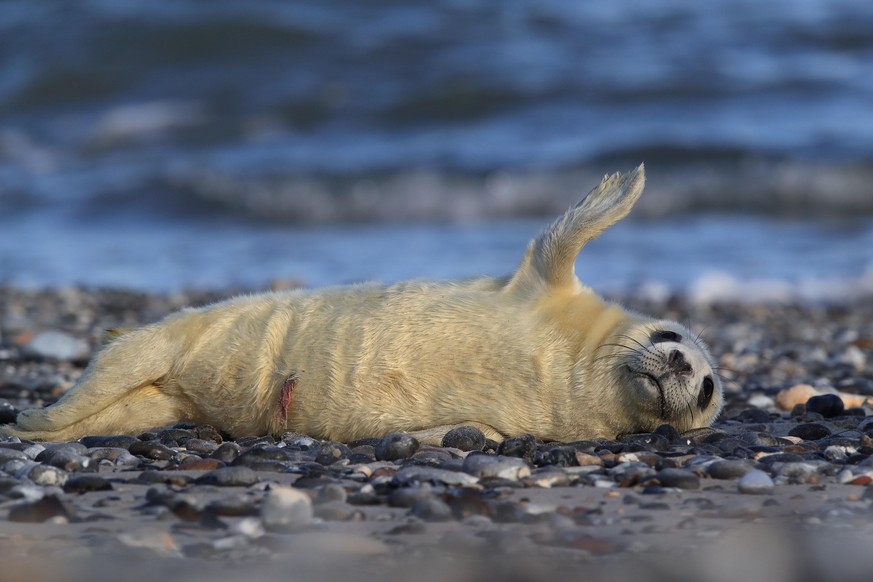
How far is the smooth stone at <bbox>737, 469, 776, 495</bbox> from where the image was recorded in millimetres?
3260

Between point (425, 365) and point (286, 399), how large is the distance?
524mm

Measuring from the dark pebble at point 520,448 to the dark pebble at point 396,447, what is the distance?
11.3 inches

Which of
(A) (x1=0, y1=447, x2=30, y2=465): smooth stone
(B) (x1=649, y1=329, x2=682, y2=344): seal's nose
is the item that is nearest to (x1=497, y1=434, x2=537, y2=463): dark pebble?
(B) (x1=649, y1=329, x2=682, y2=344): seal's nose

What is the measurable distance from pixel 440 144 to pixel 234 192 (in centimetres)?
313

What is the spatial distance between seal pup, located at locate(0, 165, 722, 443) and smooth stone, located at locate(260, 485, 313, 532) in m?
1.04

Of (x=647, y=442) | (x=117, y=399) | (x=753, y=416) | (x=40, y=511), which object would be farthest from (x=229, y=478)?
(x=753, y=416)

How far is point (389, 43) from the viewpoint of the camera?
20016 mm

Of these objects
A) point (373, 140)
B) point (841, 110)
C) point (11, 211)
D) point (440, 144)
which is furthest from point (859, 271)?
point (11, 211)

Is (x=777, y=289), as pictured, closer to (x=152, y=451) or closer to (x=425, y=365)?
(x=425, y=365)

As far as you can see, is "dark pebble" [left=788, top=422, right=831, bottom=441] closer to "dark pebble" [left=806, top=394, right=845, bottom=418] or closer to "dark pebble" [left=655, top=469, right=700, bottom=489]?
"dark pebble" [left=806, top=394, right=845, bottom=418]

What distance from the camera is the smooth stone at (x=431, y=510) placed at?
2969mm

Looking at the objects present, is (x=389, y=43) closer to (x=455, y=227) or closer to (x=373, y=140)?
(x=373, y=140)

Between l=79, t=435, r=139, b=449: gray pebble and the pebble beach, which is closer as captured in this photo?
the pebble beach

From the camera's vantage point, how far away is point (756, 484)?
327 centimetres
